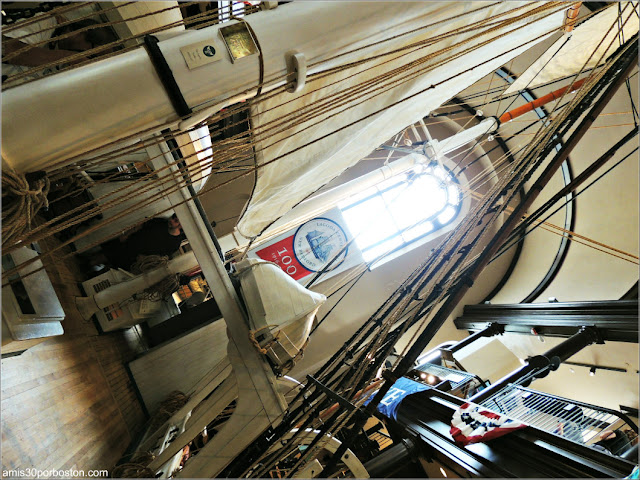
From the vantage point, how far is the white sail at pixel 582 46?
3.86 metres

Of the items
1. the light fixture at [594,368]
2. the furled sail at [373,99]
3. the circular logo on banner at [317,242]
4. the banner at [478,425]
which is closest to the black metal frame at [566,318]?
the light fixture at [594,368]

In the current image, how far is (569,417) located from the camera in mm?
3188

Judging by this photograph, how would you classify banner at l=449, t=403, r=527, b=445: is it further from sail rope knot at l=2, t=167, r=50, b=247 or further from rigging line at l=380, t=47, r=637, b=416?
sail rope knot at l=2, t=167, r=50, b=247

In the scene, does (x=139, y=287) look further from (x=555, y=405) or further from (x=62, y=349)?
(x=555, y=405)

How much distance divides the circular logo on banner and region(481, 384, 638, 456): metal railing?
9.89ft

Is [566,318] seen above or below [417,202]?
below

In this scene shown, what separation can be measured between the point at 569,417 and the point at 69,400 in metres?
4.09

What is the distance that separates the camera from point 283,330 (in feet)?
8.05

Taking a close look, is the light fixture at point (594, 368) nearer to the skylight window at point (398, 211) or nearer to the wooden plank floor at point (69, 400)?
the skylight window at point (398, 211)

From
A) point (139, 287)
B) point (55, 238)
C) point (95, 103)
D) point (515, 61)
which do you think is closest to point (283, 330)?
point (95, 103)

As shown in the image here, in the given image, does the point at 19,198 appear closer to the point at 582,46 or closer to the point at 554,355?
the point at 554,355

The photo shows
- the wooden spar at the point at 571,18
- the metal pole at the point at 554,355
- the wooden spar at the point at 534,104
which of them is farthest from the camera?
the wooden spar at the point at 534,104

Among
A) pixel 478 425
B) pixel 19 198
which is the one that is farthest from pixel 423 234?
pixel 19 198

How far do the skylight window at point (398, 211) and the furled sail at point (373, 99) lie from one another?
323 cm
